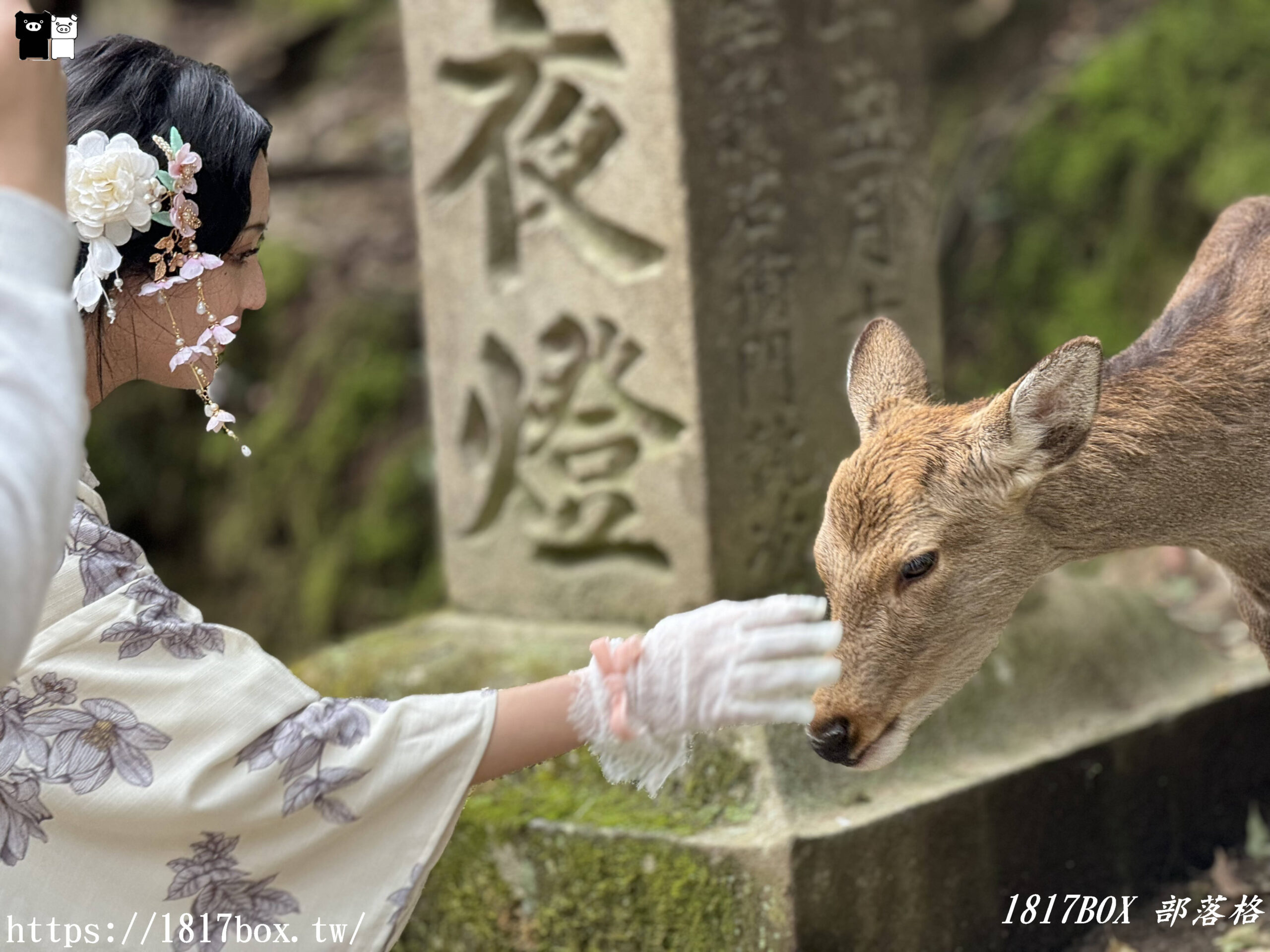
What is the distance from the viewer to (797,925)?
3141mm

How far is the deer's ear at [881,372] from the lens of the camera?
265cm

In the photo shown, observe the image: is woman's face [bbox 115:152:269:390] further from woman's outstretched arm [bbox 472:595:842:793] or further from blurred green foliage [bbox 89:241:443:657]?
blurred green foliage [bbox 89:241:443:657]

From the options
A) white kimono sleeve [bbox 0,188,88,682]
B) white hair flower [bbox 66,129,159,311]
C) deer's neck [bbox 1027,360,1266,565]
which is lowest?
deer's neck [bbox 1027,360,1266,565]

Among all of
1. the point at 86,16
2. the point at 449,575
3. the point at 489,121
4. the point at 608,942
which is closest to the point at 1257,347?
the point at 608,942

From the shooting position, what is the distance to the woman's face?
2287 mm

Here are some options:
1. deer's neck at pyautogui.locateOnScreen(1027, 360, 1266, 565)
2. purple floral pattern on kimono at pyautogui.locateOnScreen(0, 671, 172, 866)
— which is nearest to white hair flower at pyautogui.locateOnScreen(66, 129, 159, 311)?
purple floral pattern on kimono at pyautogui.locateOnScreen(0, 671, 172, 866)

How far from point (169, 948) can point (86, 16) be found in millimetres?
9327

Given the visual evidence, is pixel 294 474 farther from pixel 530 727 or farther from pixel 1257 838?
pixel 530 727

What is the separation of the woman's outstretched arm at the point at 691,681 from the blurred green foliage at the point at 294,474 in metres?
4.43

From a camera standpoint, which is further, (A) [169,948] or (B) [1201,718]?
(B) [1201,718]

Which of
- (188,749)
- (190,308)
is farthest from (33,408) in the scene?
(190,308)

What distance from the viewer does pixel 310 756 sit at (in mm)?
2084

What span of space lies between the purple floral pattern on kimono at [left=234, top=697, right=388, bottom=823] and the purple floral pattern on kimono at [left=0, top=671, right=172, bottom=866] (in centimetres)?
15

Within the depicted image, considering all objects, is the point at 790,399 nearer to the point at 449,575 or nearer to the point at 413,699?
the point at 449,575
